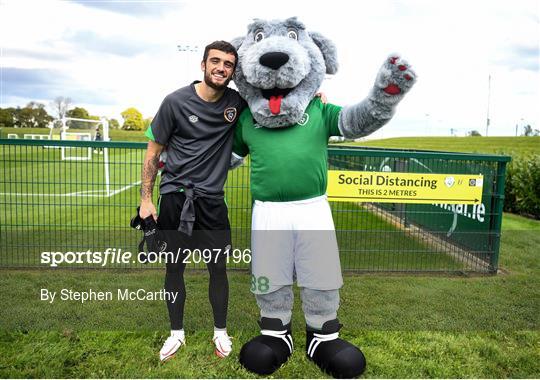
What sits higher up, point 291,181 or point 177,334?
point 291,181

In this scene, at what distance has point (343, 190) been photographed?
528 cm

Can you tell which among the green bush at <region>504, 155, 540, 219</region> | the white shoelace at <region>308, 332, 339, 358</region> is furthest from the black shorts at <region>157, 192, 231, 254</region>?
the green bush at <region>504, 155, 540, 219</region>

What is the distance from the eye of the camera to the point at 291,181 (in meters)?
3.17

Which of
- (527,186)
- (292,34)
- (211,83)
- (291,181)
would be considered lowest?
(527,186)

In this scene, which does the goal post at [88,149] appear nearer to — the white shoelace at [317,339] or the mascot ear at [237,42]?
the mascot ear at [237,42]

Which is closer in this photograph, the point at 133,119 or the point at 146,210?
the point at 146,210

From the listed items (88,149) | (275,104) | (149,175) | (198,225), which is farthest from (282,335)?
(88,149)

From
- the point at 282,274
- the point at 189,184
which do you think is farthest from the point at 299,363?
the point at 189,184

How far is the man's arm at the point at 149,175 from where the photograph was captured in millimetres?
3318

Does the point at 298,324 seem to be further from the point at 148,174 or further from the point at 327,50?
the point at 327,50

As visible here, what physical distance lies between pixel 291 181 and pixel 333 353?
1.15m

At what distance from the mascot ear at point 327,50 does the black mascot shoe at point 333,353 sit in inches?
68.6

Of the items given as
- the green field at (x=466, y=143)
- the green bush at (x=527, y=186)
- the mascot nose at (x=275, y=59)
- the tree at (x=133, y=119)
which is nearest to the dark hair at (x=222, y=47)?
the mascot nose at (x=275, y=59)

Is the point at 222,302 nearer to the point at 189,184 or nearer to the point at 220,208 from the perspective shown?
the point at 220,208
